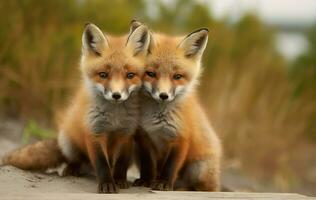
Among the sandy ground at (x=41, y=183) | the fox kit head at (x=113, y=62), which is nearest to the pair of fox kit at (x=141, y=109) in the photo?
the fox kit head at (x=113, y=62)

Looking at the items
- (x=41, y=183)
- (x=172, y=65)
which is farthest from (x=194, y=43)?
(x=41, y=183)

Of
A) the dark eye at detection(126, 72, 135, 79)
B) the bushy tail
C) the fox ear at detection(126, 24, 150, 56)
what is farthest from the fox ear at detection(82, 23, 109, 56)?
the bushy tail

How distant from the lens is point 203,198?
4.48m

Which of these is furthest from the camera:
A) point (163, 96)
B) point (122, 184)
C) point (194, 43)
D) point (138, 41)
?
point (194, 43)

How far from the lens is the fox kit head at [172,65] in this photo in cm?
486

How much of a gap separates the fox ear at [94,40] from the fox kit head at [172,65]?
13.8 inches

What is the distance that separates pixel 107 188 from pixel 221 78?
5.49 metres

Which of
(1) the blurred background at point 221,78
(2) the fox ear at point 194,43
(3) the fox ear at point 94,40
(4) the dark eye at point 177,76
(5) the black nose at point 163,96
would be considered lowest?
(5) the black nose at point 163,96

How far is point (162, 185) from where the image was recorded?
16.6ft

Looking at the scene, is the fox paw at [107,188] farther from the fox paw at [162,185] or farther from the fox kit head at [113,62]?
the fox kit head at [113,62]

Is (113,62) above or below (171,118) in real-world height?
above

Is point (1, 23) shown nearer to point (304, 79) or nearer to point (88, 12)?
point (88, 12)

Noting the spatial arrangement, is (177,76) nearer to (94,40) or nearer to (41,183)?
(94,40)

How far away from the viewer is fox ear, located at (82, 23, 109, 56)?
4992 mm
